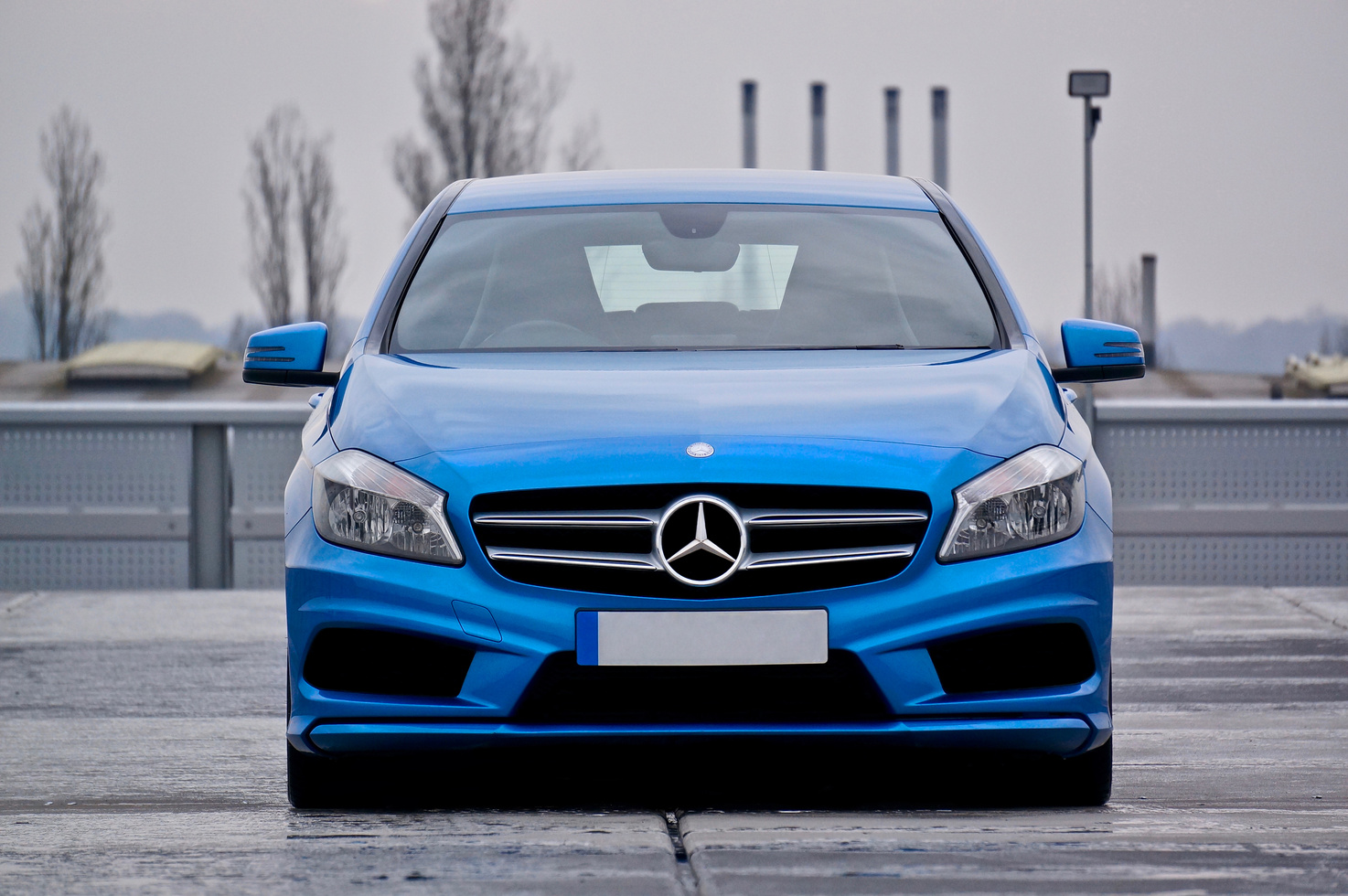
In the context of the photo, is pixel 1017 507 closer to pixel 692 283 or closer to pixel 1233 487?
pixel 692 283

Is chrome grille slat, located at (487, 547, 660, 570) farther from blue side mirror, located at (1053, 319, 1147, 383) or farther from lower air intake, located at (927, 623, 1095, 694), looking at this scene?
blue side mirror, located at (1053, 319, 1147, 383)

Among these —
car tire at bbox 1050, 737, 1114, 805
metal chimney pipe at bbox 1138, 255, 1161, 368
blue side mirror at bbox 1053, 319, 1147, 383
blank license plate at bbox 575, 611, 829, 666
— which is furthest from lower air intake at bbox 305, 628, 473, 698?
metal chimney pipe at bbox 1138, 255, 1161, 368

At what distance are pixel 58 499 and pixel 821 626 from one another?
8.03 m

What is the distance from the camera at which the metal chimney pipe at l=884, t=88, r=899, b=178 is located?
1654 inches

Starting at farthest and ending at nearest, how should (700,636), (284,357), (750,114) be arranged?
(750,114) < (284,357) < (700,636)

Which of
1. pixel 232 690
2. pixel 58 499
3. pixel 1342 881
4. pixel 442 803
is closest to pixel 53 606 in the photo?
pixel 58 499

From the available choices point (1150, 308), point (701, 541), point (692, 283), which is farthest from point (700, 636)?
point (1150, 308)

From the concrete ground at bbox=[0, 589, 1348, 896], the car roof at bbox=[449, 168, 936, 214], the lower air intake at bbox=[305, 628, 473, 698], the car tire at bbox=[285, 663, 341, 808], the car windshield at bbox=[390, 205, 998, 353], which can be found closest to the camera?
the concrete ground at bbox=[0, 589, 1348, 896]

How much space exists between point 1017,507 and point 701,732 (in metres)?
0.81

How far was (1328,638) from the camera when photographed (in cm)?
835

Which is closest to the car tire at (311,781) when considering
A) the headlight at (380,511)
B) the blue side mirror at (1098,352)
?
the headlight at (380,511)

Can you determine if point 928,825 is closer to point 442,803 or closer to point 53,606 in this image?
point 442,803

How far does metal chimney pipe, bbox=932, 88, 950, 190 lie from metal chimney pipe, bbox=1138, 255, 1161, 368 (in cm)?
909

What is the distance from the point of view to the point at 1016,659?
3869 mm
